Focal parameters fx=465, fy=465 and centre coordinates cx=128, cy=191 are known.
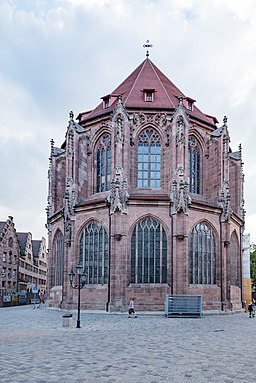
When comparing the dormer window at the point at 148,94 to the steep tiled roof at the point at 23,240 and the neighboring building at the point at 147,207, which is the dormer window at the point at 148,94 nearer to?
the neighboring building at the point at 147,207

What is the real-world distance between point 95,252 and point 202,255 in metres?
8.08

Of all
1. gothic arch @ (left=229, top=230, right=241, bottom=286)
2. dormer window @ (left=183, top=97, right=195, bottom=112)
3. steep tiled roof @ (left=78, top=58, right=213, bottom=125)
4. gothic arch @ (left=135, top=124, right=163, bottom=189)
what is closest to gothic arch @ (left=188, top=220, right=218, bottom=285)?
gothic arch @ (left=229, top=230, right=241, bottom=286)

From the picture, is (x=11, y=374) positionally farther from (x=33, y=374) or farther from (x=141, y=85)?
(x=141, y=85)

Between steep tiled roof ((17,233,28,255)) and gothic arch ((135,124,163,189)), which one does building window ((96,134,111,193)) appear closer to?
gothic arch ((135,124,163,189))

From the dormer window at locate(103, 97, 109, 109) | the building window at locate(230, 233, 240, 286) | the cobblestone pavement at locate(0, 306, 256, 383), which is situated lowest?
the cobblestone pavement at locate(0, 306, 256, 383)

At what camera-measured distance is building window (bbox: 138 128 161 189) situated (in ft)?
117

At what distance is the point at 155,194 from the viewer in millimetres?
34719

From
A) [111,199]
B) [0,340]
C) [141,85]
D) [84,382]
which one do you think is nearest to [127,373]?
[84,382]

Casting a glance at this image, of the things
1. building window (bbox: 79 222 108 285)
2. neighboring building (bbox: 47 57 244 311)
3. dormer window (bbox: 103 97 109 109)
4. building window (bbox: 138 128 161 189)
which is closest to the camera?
neighboring building (bbox: 47 57 244 311)

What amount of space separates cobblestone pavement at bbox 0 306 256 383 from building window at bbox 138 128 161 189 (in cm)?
1705

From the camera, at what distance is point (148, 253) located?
3328 cm

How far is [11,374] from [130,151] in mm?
26266

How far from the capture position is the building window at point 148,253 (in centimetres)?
3300

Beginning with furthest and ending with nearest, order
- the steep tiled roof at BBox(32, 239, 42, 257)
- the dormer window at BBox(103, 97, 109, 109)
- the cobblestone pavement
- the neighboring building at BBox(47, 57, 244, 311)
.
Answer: the steep tiled roof at BBox(32, 239, 42, 257) → the dormer window at BBox(103, 97, 109, 109) → the neighboring building at BBox(47, 57, 244, 311) → the cobblestone pavement
